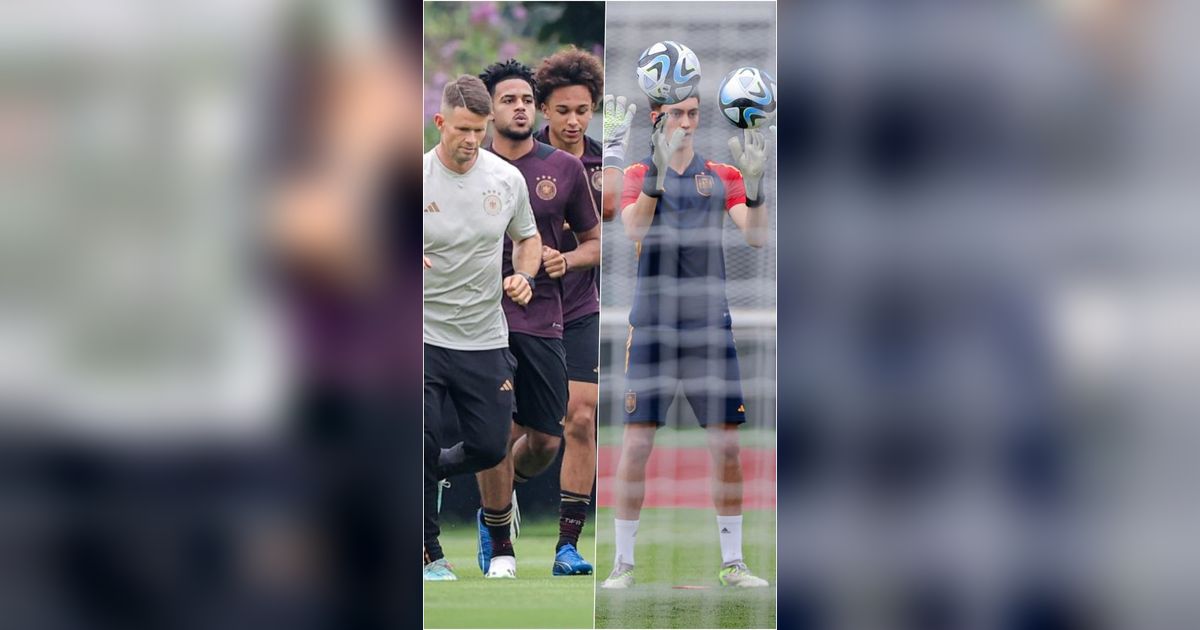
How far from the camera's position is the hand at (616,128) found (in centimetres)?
364

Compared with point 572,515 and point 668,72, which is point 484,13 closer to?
point 668,72

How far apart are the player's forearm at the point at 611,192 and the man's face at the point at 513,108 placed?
238mm

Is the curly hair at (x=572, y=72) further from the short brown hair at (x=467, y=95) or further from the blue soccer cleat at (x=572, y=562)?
the blue soccer cleat at (x=572, y=562)

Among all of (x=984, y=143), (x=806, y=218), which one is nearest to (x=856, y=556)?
(x=806, y=218)

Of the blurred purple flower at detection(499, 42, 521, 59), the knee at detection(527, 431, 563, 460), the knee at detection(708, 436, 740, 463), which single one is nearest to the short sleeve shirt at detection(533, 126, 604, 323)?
the blurred purple flower at detection(499, 42, 521, 59)

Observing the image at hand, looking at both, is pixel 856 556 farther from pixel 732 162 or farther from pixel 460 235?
pixel 460 235

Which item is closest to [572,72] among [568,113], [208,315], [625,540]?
[568,113]

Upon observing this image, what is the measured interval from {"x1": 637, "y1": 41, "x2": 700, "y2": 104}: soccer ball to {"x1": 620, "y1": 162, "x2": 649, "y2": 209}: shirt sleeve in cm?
18

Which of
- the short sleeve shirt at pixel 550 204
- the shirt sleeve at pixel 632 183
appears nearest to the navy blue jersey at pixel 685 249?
the shirt sleeve at pixel 632 183

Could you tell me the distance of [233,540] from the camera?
364cm

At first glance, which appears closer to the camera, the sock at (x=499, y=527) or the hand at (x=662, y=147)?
the hand at (x=662, y=147)

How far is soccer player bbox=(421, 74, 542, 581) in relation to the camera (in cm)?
364

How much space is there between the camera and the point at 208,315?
11.9 ft

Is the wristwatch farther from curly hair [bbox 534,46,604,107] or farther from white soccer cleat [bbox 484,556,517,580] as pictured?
white soccer cleat [bbox 484,556,517,580]
